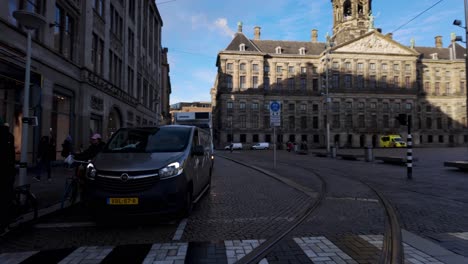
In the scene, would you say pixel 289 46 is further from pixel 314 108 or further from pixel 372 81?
pixel 372 81

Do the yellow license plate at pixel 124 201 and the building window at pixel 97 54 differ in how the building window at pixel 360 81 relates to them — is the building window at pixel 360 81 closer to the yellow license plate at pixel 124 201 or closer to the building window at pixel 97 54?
the building window at pixel 97 54

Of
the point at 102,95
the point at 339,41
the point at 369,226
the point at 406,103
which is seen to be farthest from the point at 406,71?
the point at 369,226

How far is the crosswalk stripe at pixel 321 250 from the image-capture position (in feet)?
11.9

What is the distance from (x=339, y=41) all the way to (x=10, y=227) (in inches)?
3112

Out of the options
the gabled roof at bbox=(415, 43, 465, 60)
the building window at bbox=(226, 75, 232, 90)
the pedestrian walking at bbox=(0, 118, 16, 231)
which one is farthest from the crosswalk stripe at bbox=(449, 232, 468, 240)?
the gabled roof at bbox=(415, 43, 465, 60)

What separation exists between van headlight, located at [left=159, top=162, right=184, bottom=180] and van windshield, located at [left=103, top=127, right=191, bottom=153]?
68cm

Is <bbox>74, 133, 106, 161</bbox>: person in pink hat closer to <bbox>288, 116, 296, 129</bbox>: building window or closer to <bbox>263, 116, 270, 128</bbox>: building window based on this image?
<bbox>263, 116, 270, 128</bbox>: building window

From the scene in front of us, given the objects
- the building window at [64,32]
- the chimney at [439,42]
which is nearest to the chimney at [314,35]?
the chimney at [439,42]

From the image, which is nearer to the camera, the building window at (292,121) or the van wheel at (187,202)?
the van wheel at (187,202)

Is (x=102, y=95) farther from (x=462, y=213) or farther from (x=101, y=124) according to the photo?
(x=462, y=213)

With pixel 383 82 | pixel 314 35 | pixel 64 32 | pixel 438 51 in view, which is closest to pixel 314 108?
pixel 383 82

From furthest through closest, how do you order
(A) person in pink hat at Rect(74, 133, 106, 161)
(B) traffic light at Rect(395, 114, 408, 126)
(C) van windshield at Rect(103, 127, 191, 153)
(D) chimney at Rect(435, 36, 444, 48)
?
(D) chimney at Rect(435, 36, 444, 48) → (B) traffic light at Rect(395, 114, 408, 126) → (A) person in pink hat at Rect(74, 133, 106, 161) → (C) van windshield at Rect(103, 127, 191, 153)

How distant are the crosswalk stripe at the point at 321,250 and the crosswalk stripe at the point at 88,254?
8.79ft

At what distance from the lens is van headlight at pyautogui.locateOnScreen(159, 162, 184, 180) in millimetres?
4887
